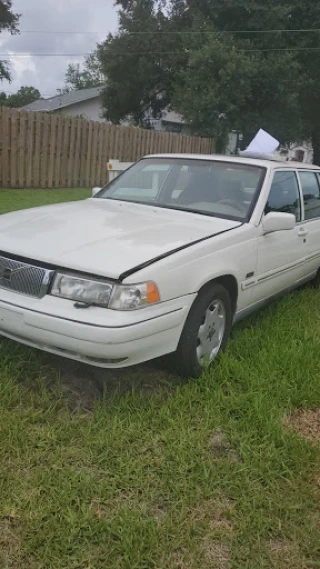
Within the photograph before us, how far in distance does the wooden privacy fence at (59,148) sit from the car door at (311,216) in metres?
6.85

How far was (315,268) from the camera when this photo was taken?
207 inches

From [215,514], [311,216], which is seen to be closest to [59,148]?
[311,216]

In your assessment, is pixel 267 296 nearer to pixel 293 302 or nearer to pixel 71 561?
pixel 293 302

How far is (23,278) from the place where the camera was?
2.80m

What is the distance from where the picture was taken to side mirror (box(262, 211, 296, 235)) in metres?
3.67

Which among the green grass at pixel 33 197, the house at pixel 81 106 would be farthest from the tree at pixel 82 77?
the green grass at pixel 33 197

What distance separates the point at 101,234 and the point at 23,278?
0.57 metres

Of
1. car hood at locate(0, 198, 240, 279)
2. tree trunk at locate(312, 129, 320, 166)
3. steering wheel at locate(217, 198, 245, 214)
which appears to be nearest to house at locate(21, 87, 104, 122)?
tree trunk at locate(312, 129, 320, 166)

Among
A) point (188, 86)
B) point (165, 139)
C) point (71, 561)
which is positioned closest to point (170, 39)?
point (188, 86)

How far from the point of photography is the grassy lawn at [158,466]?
1.99 m

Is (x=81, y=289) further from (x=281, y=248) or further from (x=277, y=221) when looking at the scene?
(x=281, y=248)

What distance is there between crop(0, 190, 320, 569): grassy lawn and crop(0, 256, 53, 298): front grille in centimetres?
61

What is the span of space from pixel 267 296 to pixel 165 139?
11.1 metres

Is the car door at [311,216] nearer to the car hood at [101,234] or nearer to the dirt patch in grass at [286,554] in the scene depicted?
the car hood at [101,234]
